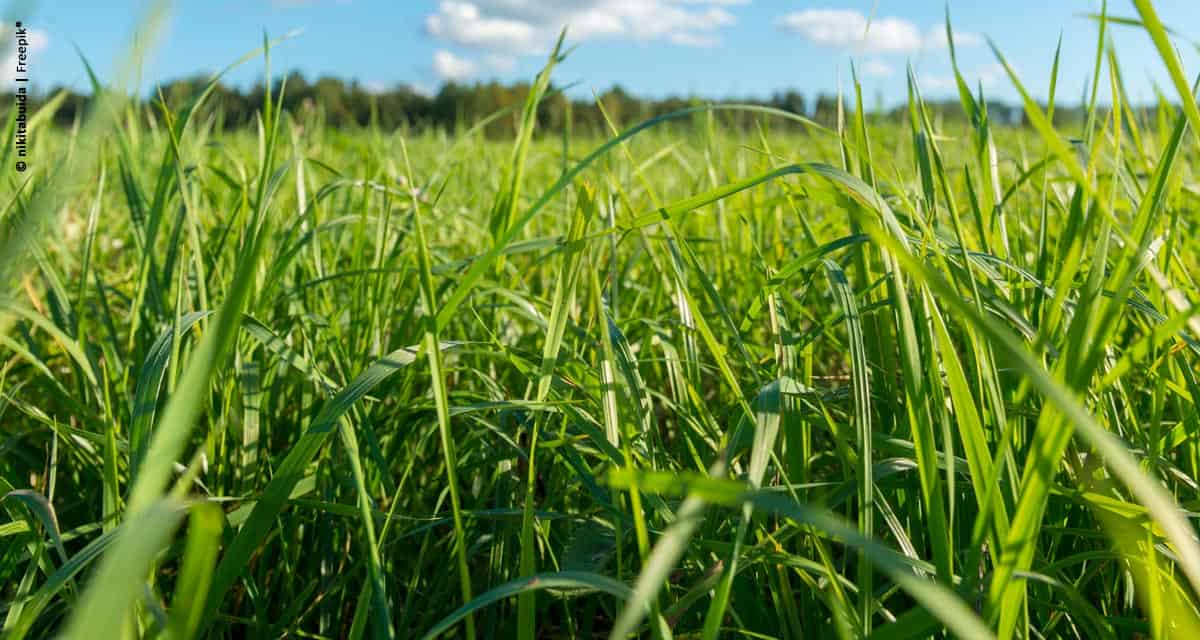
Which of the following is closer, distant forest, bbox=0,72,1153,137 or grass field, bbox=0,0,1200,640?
grass field, bbox=0,0,1200,640

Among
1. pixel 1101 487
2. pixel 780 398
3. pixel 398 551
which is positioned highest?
pixel 780 398

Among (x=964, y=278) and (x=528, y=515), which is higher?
(x=964, y=278)

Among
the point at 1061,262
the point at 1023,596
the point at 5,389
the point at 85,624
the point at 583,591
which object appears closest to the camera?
the point at 85,624

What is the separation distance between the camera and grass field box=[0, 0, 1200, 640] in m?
0.40

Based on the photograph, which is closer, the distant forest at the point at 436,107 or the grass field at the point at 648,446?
the grass field at the point at 648,446

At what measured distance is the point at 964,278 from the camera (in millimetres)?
646

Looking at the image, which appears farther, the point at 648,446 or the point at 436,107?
the point at 436,107

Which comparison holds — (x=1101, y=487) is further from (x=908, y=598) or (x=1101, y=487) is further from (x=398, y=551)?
(x=398, y=551)

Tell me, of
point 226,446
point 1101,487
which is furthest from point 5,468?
point 1101,487

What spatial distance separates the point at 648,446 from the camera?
25.2 inches

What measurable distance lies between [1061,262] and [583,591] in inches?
21.4

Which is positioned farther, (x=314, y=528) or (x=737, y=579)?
(x=314, y=528)

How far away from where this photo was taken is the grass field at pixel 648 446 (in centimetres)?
Result: 40

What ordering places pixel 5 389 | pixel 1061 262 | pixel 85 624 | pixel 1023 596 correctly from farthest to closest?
1. pixel 5 389
2. pixel 1061 262
3. pixel 1023 596
4. pixel 85 624
